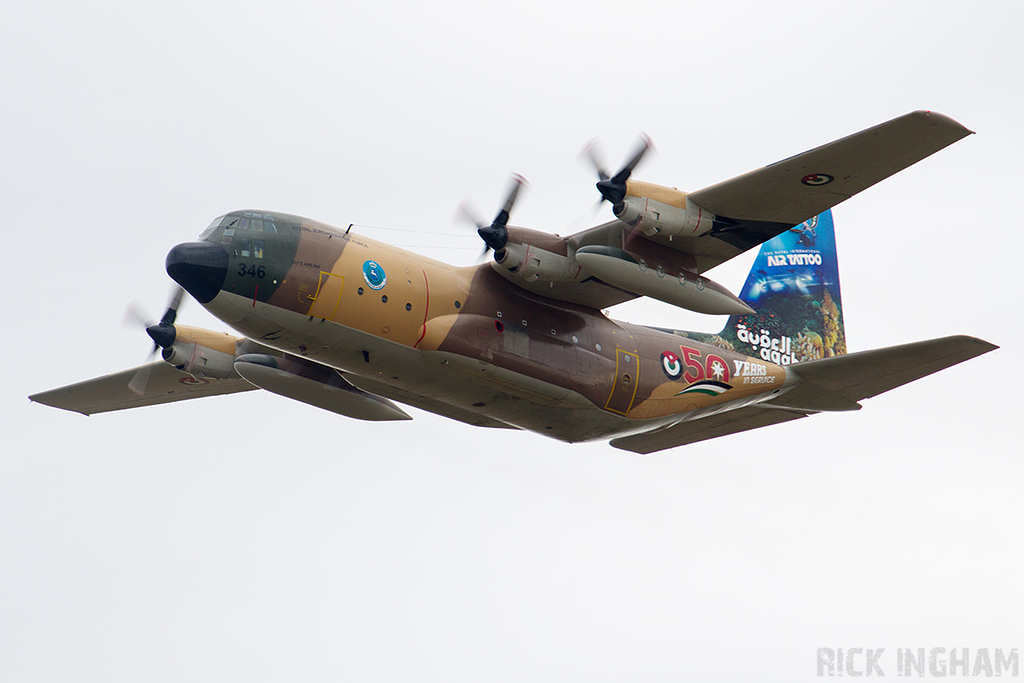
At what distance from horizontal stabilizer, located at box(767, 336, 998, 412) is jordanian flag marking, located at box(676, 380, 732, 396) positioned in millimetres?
1141

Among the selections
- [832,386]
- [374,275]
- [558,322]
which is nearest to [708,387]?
[832,386]

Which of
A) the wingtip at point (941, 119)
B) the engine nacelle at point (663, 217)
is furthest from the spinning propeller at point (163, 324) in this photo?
the wingtip at point (941, 119)

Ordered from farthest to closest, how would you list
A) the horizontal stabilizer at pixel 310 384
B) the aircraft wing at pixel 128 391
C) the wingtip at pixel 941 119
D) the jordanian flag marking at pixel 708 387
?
the aircraft wing at pixel 128 391 → the jordanian flag marking at pixel 708 387 → the horizontal stabilizer at pixel 310 384 → the wingtip at pixel 941 119

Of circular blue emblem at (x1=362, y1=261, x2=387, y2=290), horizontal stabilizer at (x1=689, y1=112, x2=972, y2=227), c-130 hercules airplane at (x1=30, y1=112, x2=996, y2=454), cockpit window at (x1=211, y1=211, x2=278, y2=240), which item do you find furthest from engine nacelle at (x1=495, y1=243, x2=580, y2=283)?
cockpit window at (x1=211, y1=211, x2=278, y2=240)

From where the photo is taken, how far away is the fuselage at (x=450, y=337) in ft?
59.7

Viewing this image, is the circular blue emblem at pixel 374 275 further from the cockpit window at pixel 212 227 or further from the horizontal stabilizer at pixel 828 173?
the horizontal stabilizer at pixel 828 173

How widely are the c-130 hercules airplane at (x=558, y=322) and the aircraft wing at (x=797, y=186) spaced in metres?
0.03

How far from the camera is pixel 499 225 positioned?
64.3ft

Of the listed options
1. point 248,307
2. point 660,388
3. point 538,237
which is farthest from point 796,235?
point 248,307

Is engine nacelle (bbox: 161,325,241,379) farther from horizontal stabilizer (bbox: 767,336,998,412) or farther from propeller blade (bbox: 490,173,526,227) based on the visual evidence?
horizontal stabilizer (bbox: 767,336,998,412)

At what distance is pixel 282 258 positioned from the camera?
18.3m

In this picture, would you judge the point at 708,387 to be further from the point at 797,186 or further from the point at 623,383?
the point at 797,186

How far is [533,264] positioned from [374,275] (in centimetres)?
270

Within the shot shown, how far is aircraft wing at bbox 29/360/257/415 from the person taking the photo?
78.8ft
